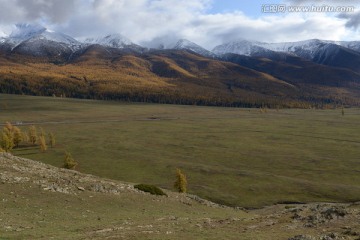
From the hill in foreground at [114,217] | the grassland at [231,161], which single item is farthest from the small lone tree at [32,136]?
the hill in foreground at [114,217]

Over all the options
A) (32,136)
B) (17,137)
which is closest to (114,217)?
(17,137)

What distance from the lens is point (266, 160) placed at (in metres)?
140

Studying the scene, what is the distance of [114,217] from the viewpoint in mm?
39188

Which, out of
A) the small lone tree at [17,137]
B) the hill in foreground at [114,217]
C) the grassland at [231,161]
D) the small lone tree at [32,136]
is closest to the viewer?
the hill in foreground at [114,217]

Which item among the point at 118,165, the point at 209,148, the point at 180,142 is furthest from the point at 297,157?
the point at 118,165

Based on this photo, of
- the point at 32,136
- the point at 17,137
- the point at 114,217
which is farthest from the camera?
the point at 32,136

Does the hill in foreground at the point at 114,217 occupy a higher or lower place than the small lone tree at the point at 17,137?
higher

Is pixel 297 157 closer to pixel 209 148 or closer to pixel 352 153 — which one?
pixel 352 153

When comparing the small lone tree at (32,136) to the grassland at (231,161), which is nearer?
the grassland at (231,161)

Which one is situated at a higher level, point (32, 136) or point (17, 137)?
point (32, 136)

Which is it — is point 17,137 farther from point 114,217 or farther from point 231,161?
point 114,217

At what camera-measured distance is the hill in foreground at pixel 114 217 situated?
101ft

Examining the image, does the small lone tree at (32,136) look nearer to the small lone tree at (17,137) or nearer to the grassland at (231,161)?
the small lone tree at (17,137)

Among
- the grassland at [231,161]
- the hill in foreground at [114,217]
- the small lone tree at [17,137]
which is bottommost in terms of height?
the grassland at [231,161]
